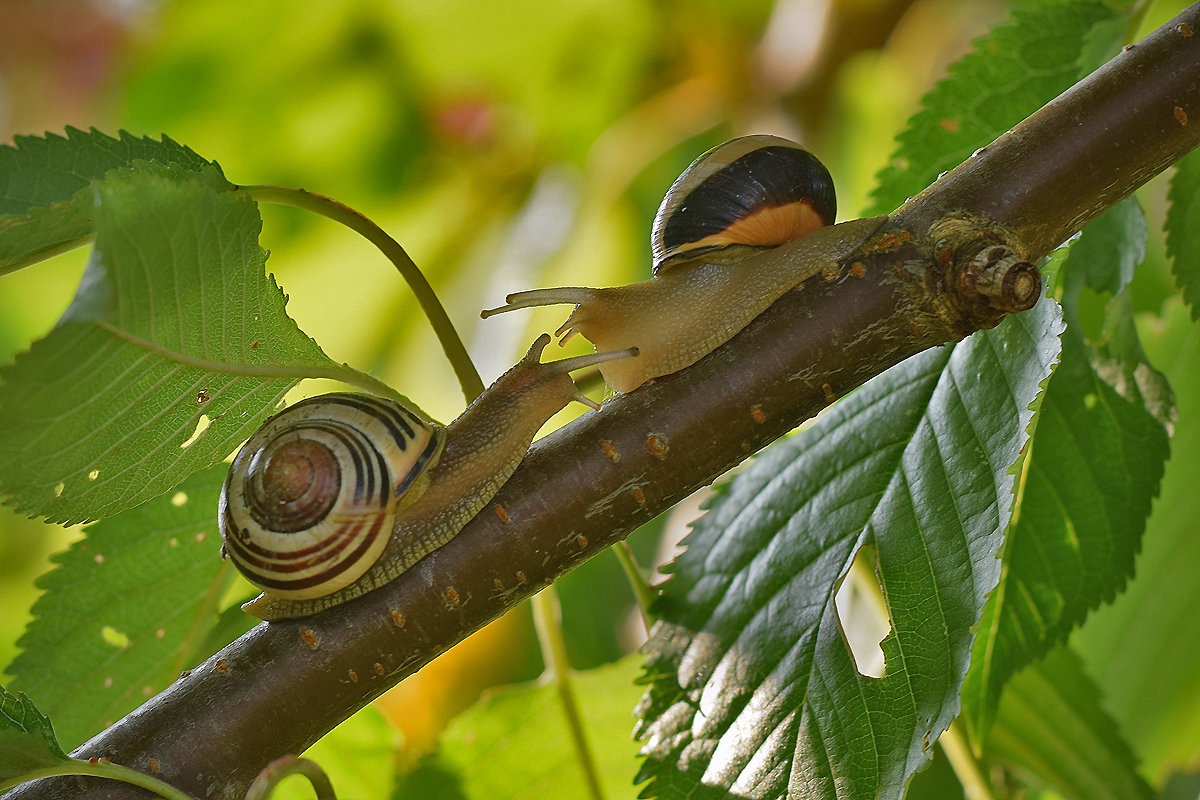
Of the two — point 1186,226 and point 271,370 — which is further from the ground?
point 271,370

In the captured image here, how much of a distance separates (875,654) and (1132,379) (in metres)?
0.40

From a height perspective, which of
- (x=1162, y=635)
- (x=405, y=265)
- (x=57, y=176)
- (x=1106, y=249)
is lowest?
(x=1162, y=635)

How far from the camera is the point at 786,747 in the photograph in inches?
24.2

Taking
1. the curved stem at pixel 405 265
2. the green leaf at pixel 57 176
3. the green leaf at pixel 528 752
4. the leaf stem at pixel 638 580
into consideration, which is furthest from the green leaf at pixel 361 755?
the green leaf at pixel 57 176

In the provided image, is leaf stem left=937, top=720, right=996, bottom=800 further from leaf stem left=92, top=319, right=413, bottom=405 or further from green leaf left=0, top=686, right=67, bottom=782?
green leaf left=0, top=686, right=67, bottom=782

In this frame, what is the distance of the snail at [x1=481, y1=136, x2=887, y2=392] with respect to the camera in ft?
2.07

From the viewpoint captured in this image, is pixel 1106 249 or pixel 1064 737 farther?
pixel 1064 737

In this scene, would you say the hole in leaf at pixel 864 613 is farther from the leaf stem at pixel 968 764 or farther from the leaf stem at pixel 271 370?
the leaf stem at pixel 271 370

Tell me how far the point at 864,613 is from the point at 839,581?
45 cm

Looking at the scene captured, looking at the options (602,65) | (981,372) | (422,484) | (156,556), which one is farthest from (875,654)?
(602,65)

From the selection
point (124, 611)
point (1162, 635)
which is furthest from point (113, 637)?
point (1162, 635)

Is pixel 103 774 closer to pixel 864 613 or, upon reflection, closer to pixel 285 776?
pixel 285 776

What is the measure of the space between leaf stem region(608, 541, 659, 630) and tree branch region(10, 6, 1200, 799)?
15 cm

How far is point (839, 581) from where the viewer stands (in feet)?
2.14
